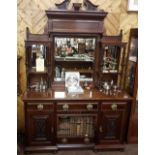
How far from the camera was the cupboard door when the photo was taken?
2.50 metres

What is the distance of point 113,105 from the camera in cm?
248

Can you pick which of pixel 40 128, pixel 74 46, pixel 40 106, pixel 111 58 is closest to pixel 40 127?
pixel 40 128

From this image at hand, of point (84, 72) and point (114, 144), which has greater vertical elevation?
point (84, 72)

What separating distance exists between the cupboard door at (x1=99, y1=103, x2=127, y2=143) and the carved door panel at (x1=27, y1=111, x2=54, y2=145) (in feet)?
2.14

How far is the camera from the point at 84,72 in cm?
272

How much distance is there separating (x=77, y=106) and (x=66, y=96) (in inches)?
7.1

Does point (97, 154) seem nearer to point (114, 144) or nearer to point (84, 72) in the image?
point (114, 144)

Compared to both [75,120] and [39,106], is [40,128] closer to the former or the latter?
[39,106]

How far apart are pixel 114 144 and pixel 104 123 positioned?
0.35 metres

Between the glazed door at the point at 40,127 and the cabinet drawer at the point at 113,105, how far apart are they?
657mm

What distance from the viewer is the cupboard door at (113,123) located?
8.19ft
